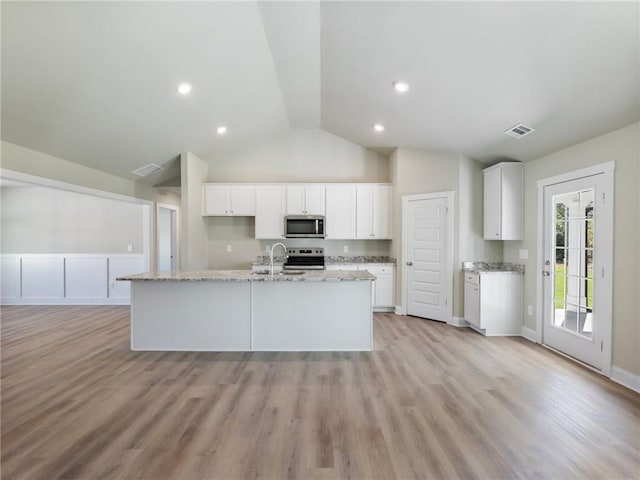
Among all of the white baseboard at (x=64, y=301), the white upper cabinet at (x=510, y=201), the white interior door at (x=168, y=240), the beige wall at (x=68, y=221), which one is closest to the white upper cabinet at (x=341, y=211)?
the white upper cabinet at (x=510, y=201)

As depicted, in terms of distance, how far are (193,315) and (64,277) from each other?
13.9 feet

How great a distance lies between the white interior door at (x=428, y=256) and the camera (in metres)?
4.53

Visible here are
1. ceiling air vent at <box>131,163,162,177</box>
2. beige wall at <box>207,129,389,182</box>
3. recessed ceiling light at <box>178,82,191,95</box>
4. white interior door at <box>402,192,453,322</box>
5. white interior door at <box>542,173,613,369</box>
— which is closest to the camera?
white interior door at <box>542,173,613,369</box>

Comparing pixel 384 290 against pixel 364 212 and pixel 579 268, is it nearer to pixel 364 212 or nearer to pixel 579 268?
pixel 364 212

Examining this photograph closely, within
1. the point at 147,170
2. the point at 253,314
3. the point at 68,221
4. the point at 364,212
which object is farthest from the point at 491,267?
the point at 68,221

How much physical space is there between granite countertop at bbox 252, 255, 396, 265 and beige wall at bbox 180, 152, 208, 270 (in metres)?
1.04

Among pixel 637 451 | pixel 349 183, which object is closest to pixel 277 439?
pixel 637 451

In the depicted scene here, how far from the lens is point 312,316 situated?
133 inches

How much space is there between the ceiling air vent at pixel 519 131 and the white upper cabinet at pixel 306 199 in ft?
9.68

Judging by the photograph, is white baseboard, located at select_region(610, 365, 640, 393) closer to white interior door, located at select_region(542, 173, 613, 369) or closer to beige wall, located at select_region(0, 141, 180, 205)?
white interior door, located at select_region(542, 173, 613, 369)

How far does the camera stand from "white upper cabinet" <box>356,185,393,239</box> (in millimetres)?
5324

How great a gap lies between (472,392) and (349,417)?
1.17 meters

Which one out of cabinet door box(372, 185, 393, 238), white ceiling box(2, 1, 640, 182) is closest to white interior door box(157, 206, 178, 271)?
white ceiling box(2, 1, 640, 182)

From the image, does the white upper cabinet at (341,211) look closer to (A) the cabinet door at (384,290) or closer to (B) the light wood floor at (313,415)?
(A) the cabinet door at (384,290)
